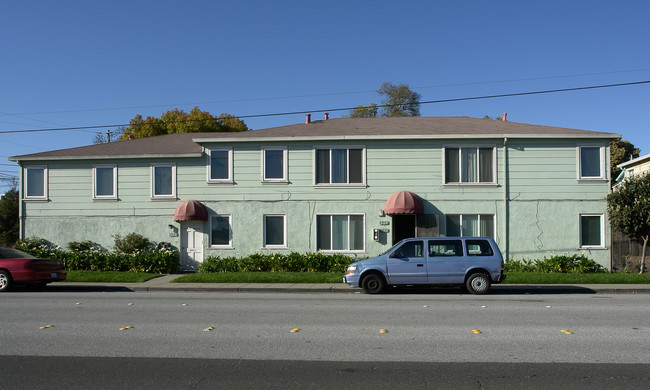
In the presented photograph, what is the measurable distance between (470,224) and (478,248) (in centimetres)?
670

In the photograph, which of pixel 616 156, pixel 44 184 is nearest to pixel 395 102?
pixel 616 156

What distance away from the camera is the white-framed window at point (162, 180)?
74.8 ft

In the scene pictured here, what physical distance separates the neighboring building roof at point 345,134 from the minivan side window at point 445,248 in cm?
726

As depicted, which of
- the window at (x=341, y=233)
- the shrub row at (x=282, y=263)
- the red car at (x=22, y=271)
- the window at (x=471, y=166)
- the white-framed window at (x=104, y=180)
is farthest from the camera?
the white-framed window at (x=104, y=180)

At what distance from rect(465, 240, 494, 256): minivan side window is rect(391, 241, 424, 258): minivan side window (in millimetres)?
1301

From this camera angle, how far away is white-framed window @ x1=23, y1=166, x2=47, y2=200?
76.7 feet

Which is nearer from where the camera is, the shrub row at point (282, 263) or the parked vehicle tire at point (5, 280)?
the parked vehicle tire at point (5, 280)

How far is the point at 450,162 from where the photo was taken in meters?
22.0

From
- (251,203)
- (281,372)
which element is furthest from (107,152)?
(281,372)

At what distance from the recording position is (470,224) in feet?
71.4

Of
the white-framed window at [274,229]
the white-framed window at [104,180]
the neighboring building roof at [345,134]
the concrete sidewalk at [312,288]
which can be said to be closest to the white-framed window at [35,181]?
the neighboring building roof at [345,134]

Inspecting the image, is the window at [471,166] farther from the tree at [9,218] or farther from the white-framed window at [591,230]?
the tree at [9,218]

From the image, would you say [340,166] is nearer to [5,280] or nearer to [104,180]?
[104,180]

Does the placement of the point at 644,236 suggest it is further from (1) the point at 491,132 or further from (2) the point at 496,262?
(2) the point at 496,262
